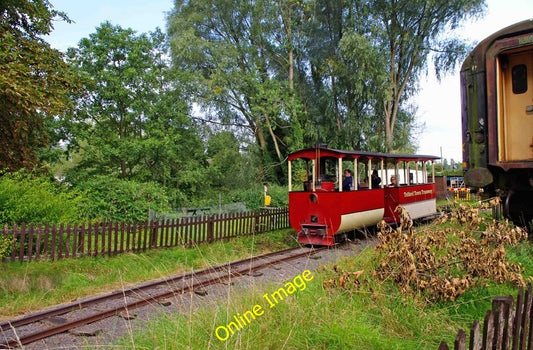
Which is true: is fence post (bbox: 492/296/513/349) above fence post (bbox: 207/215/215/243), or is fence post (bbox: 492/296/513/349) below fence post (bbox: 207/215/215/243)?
above

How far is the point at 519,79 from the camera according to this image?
Answer: 25.6 ft

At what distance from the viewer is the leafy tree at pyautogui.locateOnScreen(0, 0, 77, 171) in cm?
937

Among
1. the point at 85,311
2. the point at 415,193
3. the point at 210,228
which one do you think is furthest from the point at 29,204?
the point at 415,193

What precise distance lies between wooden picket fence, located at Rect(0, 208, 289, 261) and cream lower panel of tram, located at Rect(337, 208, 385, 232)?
3179mm

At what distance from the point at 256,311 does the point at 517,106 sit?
659cm

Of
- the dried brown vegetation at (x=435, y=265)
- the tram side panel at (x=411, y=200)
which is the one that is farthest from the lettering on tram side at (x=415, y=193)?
the dried brown vegetation at (x=435, y=265)

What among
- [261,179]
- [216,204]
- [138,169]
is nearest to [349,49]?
[261,179]

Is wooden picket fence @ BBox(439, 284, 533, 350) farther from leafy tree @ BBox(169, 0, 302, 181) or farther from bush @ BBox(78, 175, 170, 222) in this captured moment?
leafy tree @ BBox(169, 0, 302, 181)

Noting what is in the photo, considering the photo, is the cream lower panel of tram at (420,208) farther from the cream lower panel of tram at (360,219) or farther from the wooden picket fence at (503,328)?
the wooden picket fence at (503,328)

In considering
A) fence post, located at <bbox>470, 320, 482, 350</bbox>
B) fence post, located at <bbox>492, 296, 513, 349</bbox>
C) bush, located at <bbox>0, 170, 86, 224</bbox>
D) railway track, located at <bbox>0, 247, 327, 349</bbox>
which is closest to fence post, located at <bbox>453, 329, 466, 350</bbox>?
fence post, located at <bbox>470, 320, 482, 350</bbox>

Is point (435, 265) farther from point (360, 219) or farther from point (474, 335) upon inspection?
point (360, 219)

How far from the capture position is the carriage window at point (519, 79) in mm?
7746

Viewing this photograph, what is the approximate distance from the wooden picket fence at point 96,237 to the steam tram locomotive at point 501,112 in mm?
6202

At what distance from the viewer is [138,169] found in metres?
18.8
